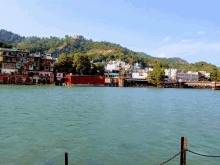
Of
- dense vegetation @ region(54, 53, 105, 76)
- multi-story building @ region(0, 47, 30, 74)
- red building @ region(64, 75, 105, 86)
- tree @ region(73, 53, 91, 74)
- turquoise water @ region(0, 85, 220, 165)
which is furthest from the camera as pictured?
dense vegetation @ region(54, 53, 105, 76)

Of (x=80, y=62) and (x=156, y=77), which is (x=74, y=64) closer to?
(x=80, y=62)

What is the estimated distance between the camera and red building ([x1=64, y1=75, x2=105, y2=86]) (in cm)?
10591

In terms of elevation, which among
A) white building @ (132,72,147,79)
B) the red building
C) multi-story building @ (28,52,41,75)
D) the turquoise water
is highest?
multi-story building @ (28,52,41,75)

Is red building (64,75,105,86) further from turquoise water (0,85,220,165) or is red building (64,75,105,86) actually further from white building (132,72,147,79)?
turquoise water (0,85,220,165)

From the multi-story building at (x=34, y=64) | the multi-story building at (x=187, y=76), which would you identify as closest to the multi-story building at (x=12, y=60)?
the multi-story building at (x=34, y=64)

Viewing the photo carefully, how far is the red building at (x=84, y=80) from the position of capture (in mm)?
105906

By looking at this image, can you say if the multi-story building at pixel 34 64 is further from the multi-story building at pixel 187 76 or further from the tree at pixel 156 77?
the multi-story building at pixel 187 76

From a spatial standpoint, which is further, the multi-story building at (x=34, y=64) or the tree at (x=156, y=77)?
the tree at (x=156, y=77)

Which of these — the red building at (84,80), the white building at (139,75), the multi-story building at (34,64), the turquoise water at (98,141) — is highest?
the multi-story building at (34,64)

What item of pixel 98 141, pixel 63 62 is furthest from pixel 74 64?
pixel 98 141

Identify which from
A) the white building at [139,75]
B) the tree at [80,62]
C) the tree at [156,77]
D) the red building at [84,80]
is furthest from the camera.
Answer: the white building at [139,75]

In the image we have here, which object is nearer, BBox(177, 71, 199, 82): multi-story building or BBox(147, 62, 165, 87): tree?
BBox(147, 62, 165, 87): tree

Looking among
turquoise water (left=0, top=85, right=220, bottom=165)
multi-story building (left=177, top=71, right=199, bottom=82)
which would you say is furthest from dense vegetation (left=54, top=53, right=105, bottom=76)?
turquoise water (left=0, top=85, right=220, bottom=165)

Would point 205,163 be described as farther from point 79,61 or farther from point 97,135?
point 79,61
